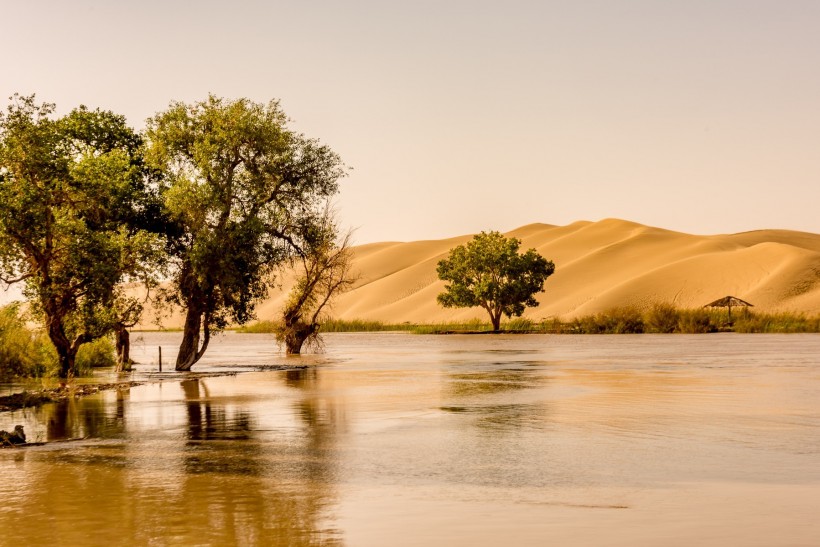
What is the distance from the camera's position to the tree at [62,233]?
32.5m

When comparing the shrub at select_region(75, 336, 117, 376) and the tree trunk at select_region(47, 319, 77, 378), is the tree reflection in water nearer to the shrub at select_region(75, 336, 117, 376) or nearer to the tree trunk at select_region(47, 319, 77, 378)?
the tree trunk at select_region(47, 319, 77, 378)

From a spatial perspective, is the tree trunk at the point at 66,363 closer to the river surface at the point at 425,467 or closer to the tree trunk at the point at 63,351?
the tree trunk at the point at 63,351

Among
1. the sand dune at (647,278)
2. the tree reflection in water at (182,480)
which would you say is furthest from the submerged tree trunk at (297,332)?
the sand dune at (647,278)

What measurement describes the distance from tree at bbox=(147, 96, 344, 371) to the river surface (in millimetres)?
10993

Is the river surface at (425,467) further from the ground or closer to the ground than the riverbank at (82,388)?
closer to the ground

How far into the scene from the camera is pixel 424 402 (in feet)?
79.5

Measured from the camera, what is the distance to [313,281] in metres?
48.9

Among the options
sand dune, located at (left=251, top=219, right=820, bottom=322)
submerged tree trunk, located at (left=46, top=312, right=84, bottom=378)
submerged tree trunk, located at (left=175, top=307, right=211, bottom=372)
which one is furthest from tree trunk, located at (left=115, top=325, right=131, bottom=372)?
sand dune, located at (left=251, top=219, right=820, bottom=322)

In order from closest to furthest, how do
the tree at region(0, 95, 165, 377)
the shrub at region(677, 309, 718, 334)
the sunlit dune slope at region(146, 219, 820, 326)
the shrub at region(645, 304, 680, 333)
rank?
the tree at region(0, 95, 165, 377), the shrub at region(677, 309, 718, 334), the shrub at region(645, 304, 680, 333), the sunlit dune slope at region(146, 219, 820, 326)

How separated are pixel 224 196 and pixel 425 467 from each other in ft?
89.1

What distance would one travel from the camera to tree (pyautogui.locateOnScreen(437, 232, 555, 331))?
307 ft

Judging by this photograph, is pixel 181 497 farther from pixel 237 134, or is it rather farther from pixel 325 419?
pixel 237 134

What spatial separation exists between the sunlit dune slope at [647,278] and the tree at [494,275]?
38.8 metres

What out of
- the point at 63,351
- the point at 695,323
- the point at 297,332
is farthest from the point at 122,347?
the point at 695,323
